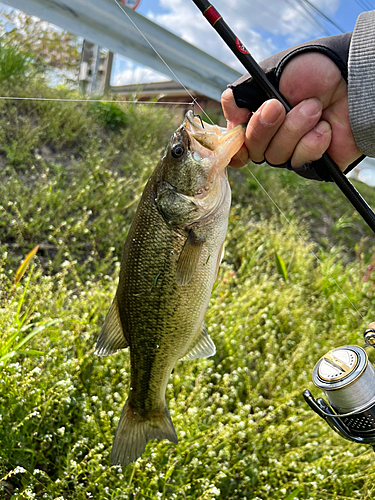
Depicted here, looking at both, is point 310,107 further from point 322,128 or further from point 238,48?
point 238,48

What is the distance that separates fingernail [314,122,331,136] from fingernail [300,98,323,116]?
6 centimetres

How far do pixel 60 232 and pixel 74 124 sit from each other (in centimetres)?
177

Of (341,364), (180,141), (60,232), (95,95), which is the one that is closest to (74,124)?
(95,95)

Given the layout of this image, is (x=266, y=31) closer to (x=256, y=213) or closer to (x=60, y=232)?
(x=256, y=213)

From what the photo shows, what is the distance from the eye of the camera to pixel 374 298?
4.65 m

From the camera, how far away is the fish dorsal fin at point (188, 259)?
1482mm

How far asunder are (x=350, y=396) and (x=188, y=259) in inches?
29.0

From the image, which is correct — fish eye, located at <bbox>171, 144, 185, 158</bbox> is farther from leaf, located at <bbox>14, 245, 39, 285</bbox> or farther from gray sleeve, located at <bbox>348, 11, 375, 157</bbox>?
leaf, located at <bbox>14, 245, 39, 285</bbox>

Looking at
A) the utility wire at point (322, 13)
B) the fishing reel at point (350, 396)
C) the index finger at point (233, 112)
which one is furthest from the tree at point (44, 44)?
the fishing reel at point (350, 396)

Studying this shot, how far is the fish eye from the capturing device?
150cm

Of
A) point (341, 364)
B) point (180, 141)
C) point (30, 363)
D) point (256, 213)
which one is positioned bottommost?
point (256, 213)

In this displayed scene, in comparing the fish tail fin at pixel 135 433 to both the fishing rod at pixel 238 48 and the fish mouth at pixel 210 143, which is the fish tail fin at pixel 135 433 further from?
the fishing rod at pixel 238 48

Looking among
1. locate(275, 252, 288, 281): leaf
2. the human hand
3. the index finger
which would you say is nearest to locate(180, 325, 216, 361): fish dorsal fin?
the human hand

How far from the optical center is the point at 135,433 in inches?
68.8
